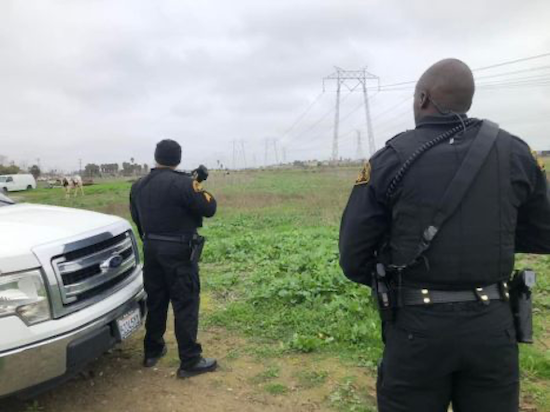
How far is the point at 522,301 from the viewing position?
2.12 m

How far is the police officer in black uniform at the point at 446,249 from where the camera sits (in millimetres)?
1919

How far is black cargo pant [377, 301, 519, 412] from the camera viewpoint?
6.33 ft

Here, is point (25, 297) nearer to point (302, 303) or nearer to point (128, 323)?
point (128, 323)

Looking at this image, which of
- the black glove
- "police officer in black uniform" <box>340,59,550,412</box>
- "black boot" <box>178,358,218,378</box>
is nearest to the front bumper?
"black boot" <box>178,358,218,378</box>

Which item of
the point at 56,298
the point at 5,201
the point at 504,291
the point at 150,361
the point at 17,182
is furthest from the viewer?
the point at 17,182

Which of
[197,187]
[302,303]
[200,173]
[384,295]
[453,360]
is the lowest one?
[302,303]

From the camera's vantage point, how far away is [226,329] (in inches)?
191

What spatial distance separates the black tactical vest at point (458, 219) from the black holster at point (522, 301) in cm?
17

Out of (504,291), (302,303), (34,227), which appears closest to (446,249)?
(504,291)

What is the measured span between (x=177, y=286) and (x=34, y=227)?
116 centimetres

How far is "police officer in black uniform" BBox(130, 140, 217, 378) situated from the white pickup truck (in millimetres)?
263

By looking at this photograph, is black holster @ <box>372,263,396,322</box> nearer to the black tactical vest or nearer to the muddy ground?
the black tactical vest

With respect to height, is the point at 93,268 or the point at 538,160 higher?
the point at 538,160

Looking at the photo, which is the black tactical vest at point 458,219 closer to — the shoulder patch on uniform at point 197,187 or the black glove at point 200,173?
the shoulder patch on uniform at point 197,187
